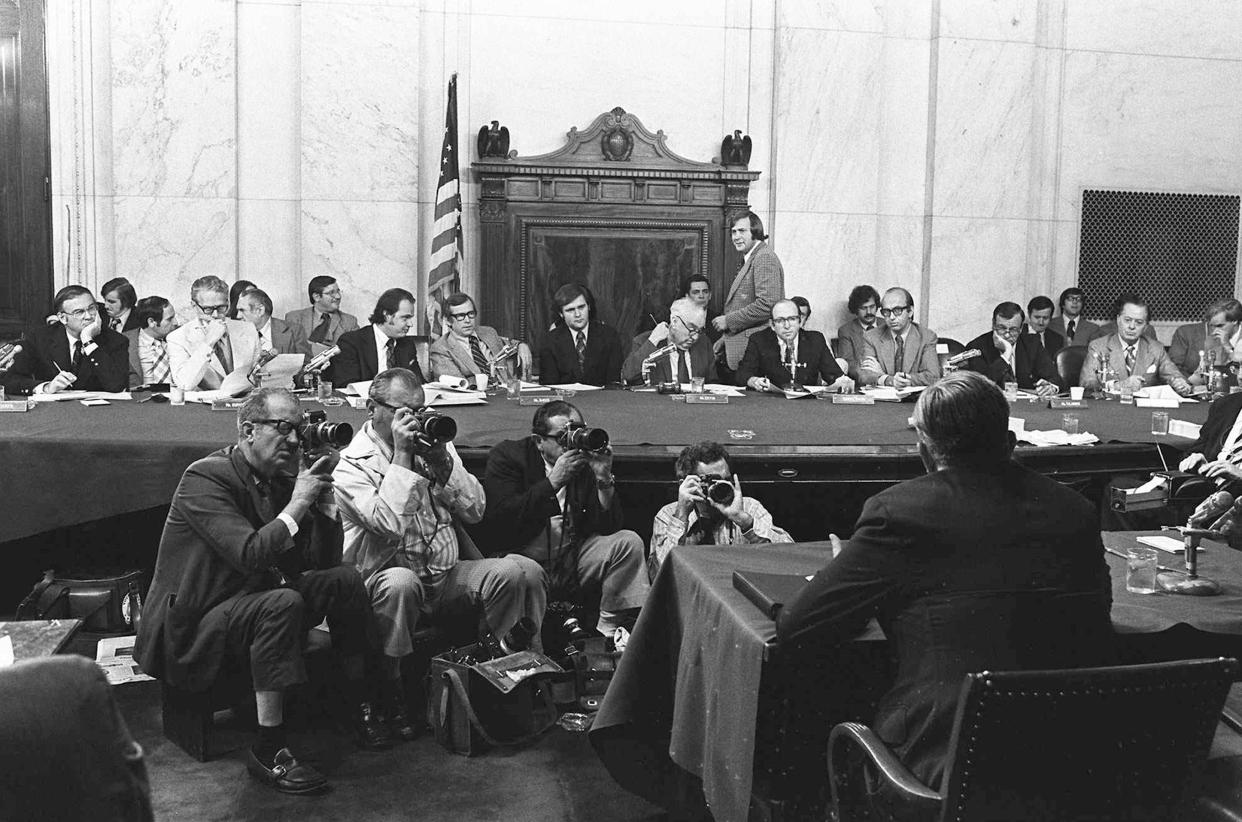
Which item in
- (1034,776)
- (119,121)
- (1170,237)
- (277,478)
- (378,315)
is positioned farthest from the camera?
(1170,237)

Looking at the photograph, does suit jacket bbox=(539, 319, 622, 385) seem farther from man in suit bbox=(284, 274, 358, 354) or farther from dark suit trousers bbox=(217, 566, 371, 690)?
dark suit trousers bbox=(217, 566, 371, 690)

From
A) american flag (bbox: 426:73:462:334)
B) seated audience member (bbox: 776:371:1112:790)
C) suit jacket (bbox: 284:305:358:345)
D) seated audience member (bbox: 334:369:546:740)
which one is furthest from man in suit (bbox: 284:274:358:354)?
seated audience member (bbox: 776:371:1112:790)

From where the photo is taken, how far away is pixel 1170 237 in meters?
10.0

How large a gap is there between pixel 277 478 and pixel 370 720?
801 millimetres

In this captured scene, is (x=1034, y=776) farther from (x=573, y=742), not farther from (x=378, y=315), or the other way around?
(x=378, y=315)

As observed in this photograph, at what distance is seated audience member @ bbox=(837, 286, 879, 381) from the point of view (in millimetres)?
8109

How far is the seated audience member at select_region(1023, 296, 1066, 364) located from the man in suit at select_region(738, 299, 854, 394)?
1.93 m

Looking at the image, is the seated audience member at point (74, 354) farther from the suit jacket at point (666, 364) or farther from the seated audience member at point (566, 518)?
the seated audience member at point (566, 518)

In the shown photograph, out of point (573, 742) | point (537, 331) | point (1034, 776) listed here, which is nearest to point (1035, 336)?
point (537, 331)

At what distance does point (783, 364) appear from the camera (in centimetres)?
745

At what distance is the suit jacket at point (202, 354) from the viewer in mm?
6582

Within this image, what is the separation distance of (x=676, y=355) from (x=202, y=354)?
2.52 meters

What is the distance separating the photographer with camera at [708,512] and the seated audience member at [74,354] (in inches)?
137

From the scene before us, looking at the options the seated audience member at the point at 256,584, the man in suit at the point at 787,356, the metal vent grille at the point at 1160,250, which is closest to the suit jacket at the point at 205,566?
the seated audience member at the point at 256,584
